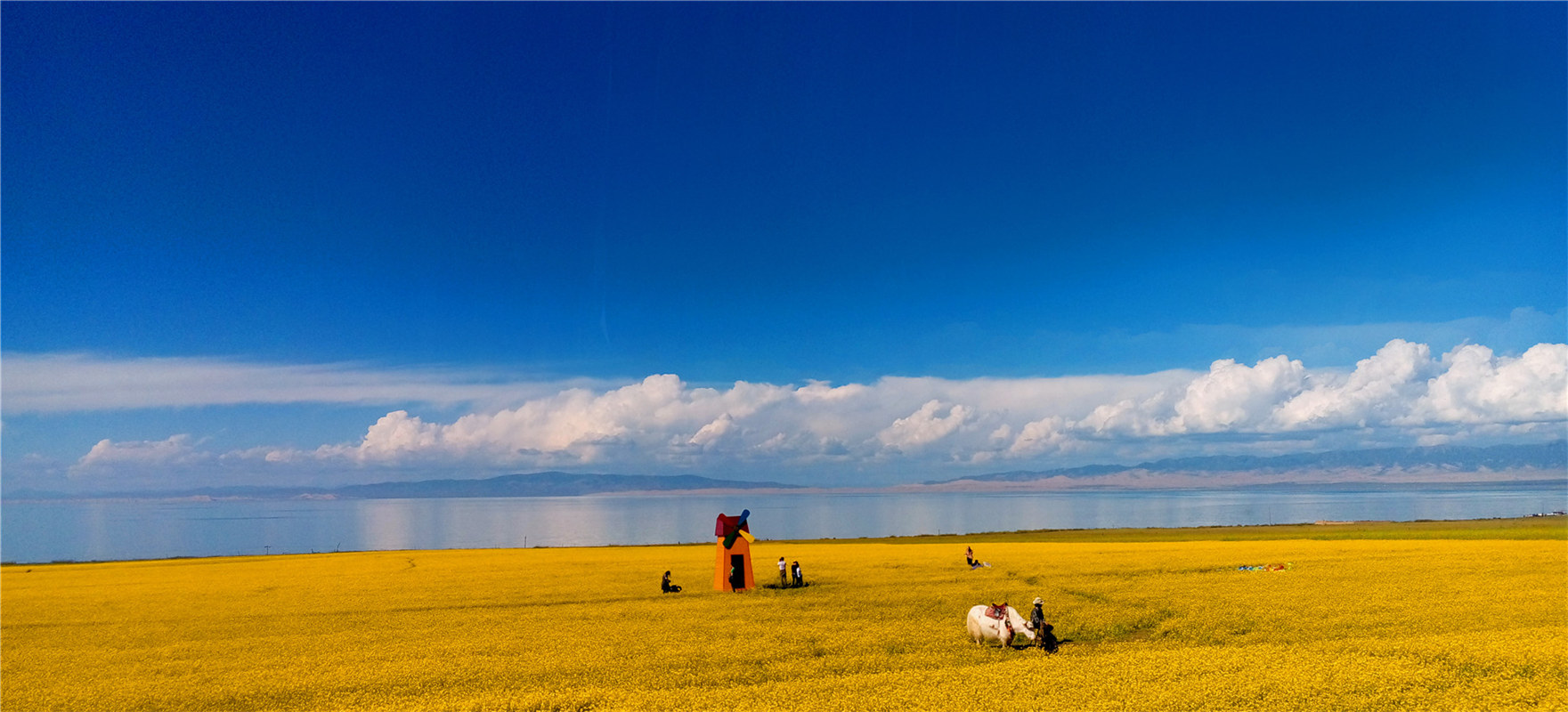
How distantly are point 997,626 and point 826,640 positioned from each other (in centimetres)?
470

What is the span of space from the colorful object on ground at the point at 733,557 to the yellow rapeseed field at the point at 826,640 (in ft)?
3.69

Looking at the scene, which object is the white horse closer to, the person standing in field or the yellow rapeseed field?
the person standing in field

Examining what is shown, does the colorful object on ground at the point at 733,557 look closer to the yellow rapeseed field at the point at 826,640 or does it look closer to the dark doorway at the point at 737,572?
the dark doorway at the point at 737,572

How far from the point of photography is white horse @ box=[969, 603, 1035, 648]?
21125 mm

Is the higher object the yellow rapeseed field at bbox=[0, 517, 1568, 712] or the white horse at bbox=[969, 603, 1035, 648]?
the white horse at bbox=[969, 603, 1035, 648]

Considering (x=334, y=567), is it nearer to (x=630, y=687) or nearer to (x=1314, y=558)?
(x=630, y=687)

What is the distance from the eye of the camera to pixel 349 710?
17188 mm

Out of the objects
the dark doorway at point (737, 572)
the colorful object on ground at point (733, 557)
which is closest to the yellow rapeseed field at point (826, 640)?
the dark doorway at point (737, 572)

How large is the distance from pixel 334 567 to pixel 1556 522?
4275 inches

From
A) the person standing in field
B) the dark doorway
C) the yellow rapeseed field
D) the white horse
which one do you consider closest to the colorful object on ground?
the dark doorway

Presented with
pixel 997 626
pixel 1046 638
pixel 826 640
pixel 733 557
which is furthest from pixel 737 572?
pixel 1046 638

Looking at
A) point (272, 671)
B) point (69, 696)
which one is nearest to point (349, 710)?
point (272, 671)

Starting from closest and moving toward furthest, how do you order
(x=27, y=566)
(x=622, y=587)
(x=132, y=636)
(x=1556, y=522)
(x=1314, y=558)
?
(x=132, y=636), (x=622, y=587), (x=1314, y=558), (x=27, y=566), (x=1556, y=522)

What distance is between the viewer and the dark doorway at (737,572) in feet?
110
